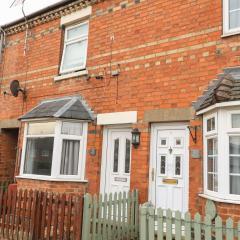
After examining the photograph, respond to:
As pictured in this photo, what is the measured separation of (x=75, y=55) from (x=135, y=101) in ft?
10.2

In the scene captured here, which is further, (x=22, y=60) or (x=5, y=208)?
(x=22, y=60)

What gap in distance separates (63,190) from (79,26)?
17.1ft

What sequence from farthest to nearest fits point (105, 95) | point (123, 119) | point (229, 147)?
point (105, 95) → point (123, 119) → point (229, 147)

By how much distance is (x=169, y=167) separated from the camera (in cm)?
757

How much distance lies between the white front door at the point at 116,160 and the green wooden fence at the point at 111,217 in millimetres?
884

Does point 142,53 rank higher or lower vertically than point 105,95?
higher

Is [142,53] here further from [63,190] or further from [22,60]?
[22,60]

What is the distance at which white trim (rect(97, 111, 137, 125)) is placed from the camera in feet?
27.0

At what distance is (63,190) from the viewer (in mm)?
8688

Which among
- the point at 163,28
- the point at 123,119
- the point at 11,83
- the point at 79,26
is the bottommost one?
the point at 123,119

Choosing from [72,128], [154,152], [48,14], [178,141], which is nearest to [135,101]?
[154,152]

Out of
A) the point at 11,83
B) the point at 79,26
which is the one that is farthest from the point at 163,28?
the point at 11,83

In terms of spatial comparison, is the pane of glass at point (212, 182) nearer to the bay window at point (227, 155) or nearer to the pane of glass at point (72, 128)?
the bay window at point (227, 155)

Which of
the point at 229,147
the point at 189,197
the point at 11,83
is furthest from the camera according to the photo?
the point at 11,83
